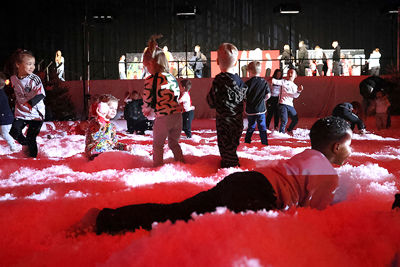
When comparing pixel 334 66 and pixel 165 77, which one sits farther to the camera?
pixel 334 66

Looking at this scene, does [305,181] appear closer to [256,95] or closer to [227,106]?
[227,106]

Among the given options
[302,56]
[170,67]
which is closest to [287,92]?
[170,67]

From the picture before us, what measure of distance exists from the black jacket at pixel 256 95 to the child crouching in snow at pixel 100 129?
171cm

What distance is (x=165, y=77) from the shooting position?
3.09 metres

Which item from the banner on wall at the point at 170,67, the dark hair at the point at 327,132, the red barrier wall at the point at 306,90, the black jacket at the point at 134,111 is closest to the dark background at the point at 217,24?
the banner on wall at the point at 170,67

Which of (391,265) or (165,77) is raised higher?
(165,77)

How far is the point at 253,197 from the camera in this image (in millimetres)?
1475

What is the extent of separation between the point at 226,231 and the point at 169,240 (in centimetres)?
17

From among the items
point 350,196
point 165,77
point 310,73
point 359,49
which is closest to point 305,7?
point 359,49

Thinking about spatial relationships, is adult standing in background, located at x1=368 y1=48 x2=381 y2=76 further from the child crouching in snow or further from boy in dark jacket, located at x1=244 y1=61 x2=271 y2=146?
the child crouching in snow

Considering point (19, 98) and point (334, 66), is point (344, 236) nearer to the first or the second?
point (19, 98)

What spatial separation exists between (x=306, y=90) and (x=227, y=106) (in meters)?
7.61

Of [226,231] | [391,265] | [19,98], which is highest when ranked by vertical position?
[19,98]

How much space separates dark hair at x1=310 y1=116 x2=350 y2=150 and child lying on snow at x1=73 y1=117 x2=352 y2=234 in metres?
0.09
